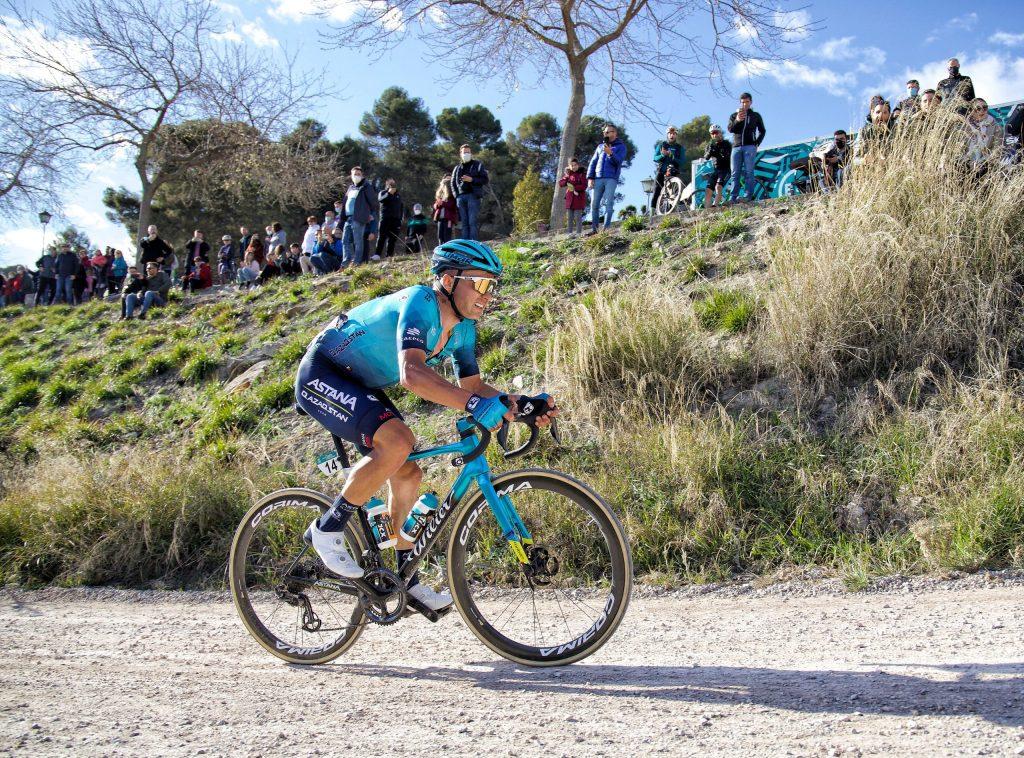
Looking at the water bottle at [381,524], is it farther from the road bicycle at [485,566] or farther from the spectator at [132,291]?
the spectator at [132,291]

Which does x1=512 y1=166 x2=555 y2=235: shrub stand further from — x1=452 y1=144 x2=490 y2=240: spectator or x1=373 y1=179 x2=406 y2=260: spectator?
x1=452 y1=144 x2=490 y2=240: spectator

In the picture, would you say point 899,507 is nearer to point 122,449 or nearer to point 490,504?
point 490,504

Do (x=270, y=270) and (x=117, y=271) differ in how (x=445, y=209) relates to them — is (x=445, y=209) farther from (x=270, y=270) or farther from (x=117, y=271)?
(x=117, y=271)

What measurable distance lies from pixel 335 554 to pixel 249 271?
47.8 feet

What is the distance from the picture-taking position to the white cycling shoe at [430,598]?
388 cm

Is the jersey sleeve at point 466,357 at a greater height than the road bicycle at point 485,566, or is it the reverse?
the jersey sleeve at point 466,357

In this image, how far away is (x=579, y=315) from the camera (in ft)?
26.1

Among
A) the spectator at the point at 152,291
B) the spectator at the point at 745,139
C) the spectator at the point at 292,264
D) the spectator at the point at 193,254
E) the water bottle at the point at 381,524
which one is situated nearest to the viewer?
the water bottle at the point at 381,524

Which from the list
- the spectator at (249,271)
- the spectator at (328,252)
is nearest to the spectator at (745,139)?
the spectator at (328,252)

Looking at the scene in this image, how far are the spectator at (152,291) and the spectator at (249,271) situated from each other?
164 cm

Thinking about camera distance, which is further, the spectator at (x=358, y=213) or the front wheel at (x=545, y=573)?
the spectator at (x=358, y=213)

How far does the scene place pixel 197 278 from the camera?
17969mm

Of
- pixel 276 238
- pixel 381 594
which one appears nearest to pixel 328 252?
pixel 276 238

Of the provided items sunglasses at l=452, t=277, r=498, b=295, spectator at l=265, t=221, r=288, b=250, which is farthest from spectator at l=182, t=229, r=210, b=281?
sunglasses at l=452, t=277, r=498, b=295
